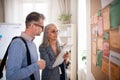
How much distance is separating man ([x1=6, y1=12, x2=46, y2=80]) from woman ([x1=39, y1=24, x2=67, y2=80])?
620 mm

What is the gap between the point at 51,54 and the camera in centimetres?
249

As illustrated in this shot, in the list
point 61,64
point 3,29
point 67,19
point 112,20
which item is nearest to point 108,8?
point 112,20

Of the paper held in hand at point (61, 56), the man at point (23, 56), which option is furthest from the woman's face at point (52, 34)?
the man at point (23, 56)

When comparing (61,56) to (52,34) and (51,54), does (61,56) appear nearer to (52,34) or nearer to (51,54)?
(51,54)

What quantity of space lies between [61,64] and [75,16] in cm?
299

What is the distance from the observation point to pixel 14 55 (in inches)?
64.8

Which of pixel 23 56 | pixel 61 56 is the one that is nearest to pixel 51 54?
pixel 61 56

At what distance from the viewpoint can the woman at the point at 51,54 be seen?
2457mm

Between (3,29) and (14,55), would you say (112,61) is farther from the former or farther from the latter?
(3,29)

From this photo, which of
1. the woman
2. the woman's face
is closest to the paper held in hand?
the woman

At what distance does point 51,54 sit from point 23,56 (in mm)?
816

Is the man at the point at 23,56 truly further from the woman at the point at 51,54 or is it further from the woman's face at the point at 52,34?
the woman's face at the point at 52,34

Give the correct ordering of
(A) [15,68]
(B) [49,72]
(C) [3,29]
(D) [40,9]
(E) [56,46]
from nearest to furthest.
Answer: (A) [15,68] → (B) [49,72] → (E) [56,46] → (C) [3,29] → (D) [40,9]

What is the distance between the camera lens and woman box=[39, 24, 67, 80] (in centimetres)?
246
